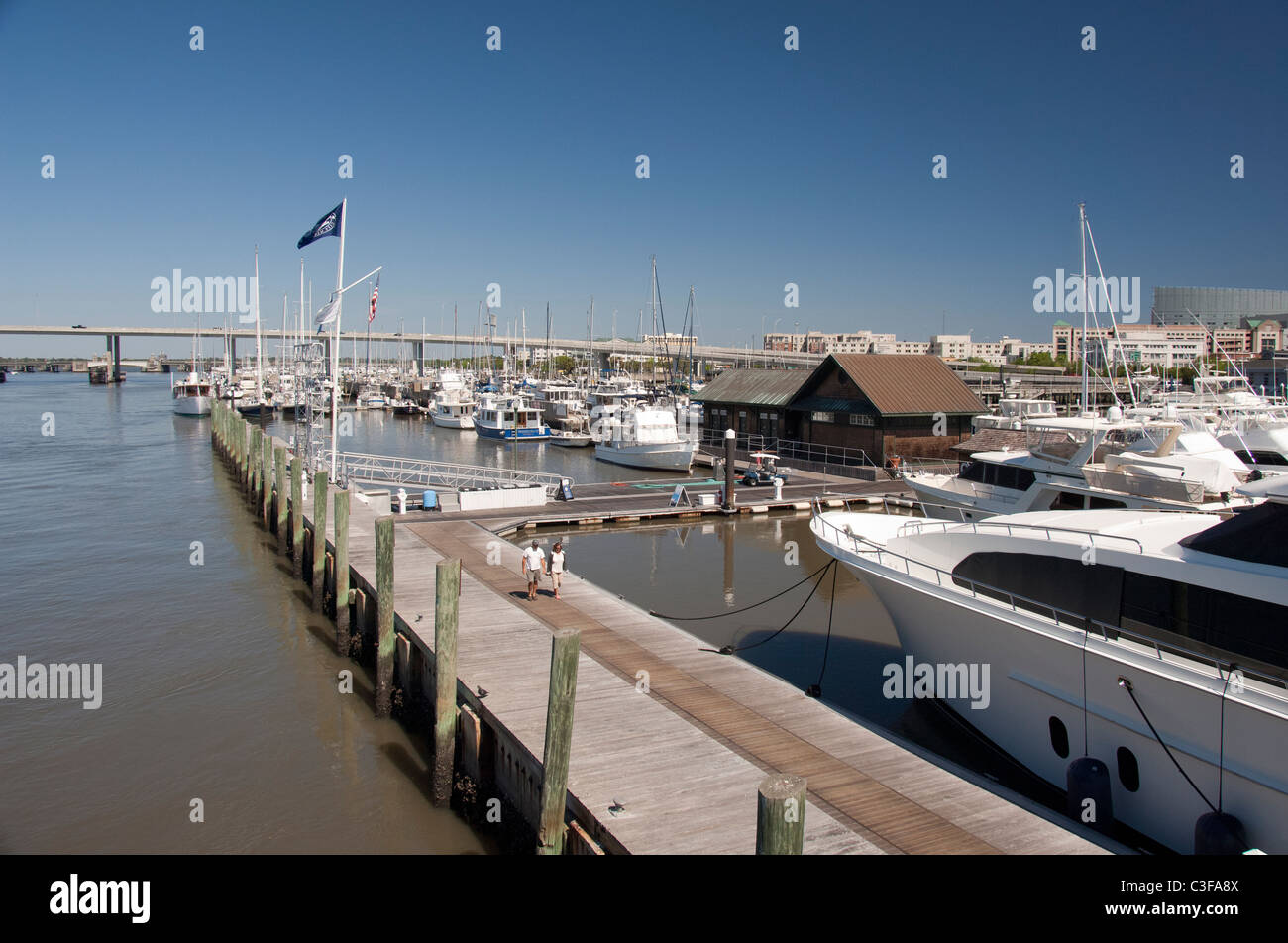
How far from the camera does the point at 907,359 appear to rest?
139ft

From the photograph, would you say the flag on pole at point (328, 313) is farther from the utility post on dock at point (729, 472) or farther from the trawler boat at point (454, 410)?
the trawler boat at point (454, 410)

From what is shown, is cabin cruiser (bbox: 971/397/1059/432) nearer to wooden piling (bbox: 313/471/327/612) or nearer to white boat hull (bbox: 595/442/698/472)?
white boat hull (bbox: 595/442/698/472)

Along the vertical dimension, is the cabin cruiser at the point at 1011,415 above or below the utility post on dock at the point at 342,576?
above

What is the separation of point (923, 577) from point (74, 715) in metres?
14.0

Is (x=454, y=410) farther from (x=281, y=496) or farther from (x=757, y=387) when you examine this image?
(x=281, y=496)

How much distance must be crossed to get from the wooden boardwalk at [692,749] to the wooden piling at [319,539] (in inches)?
220

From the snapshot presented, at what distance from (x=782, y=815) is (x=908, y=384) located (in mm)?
37056

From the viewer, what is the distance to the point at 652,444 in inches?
1810

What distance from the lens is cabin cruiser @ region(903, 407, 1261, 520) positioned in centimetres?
1805

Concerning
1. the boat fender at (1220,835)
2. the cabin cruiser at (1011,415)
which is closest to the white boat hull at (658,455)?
the cabin cruiser at (1011,415)

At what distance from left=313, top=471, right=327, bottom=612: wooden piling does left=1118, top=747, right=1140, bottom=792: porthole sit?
55.6ft

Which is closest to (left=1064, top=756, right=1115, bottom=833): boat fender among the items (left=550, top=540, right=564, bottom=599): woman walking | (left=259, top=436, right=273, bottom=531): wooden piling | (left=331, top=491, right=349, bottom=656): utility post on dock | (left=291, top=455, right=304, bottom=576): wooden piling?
(left=550, top=540, right=564, bottom=599): woman walking

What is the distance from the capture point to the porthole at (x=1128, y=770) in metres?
9.73
